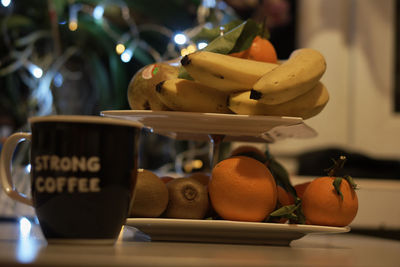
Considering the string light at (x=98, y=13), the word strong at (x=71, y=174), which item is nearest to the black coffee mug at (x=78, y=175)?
the word strong at (x=71, y=174)

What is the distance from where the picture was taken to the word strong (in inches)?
17.2

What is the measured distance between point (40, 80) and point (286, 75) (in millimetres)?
1090

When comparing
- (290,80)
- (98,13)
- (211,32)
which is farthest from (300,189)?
(98,13)

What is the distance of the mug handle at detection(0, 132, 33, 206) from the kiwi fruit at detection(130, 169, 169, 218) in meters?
0.13

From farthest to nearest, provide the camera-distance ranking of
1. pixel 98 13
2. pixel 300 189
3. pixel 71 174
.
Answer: pixel 98 13 < pixel 300 189 < pixel 71 174

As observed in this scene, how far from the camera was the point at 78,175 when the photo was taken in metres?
0.44

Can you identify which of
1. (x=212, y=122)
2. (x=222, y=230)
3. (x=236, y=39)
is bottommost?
(x=222, y=230)

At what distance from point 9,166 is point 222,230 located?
228 millimetres

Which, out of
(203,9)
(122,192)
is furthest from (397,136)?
(122,192)

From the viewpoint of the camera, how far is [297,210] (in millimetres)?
590

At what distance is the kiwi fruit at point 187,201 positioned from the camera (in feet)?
1.90

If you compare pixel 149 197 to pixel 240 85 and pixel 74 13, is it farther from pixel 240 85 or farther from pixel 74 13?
pixel 74 13

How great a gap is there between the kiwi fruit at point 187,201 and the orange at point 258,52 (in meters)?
0.20

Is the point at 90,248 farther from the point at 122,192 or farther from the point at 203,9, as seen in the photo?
the point at 203,9
